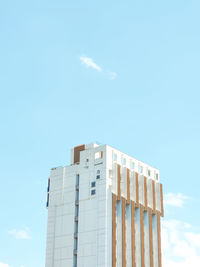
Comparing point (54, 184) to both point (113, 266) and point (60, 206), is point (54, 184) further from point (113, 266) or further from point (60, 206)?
point (113, 266)

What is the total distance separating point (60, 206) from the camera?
122 meters

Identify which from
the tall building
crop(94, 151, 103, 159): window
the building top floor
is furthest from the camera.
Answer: crop(94, 151, 103, 159): window

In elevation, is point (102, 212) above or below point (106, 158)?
below

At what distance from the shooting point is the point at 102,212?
112625 millimetres

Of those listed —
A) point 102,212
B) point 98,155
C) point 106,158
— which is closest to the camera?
point 102,212

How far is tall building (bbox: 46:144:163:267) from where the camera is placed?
367 feet

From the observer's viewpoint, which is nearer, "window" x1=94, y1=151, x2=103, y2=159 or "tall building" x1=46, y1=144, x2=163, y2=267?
"tall building" x1=46, y1=144, x2=163, y2=267

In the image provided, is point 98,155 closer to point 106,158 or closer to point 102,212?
point 106,158

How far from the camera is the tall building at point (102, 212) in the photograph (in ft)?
367

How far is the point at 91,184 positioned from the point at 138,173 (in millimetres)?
14956

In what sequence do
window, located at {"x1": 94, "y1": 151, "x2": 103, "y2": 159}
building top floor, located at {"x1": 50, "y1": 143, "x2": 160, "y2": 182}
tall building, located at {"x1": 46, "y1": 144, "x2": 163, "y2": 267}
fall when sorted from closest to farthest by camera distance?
tall building, located at {"x1": 46, "y1": 144, "x2": 163, "y2": 267}, building top floor, located at {"x1": 50, "y1": 143, "x2": 160, "y2": 182}, window, located at {"x1": 94, "y1": 151, "x2": 103, "y2": 159}

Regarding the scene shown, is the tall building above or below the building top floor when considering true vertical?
below

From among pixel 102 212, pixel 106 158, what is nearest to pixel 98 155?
pixel 106 158

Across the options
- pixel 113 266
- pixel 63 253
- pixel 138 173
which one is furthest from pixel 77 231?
pixel 138 173
